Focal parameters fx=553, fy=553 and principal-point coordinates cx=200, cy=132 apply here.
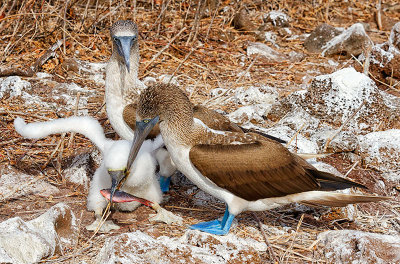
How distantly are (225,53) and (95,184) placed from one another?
3.23 meters

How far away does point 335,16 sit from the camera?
813cm

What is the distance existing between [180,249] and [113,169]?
819mm

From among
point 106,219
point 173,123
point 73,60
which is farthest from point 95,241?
point 73,60

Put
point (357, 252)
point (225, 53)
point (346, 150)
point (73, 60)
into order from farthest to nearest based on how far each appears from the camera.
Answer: point (225, 53), point (73, 60), point (346, 150), point (357, 252)

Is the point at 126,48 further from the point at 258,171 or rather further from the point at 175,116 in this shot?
the point at 258,171

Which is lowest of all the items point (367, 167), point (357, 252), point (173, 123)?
point (367, 167)

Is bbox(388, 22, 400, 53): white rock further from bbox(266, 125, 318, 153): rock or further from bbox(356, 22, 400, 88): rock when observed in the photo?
bbox(266, 125, 318, 153): rock

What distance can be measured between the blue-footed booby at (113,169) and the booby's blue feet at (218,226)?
190 mm

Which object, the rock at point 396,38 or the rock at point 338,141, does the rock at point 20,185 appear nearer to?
the rock at point 338,141

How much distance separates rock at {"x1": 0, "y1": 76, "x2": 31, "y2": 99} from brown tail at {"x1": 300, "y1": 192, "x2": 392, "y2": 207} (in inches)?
124

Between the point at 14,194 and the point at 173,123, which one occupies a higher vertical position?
the point at 173,123

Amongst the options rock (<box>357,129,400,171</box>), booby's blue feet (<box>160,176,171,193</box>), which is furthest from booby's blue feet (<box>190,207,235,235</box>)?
rock (<box>357,129,400,171</box>)

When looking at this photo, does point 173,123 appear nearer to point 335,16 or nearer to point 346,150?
point 346,150

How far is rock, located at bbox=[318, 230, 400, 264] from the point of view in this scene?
325 cm
